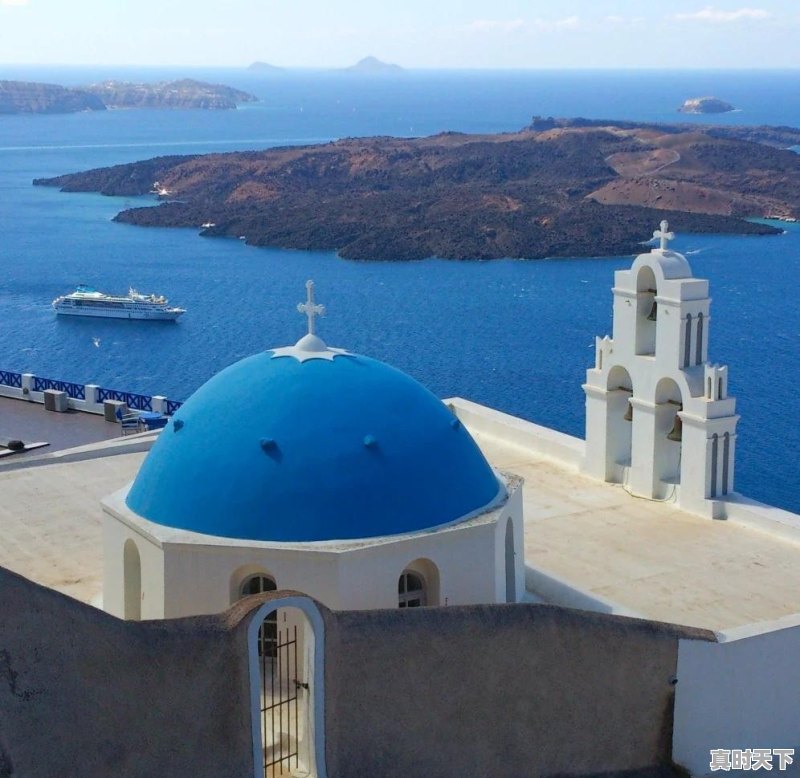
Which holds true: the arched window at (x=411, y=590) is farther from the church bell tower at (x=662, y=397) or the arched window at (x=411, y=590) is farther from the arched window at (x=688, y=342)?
the arched window at (x=688, y=342)

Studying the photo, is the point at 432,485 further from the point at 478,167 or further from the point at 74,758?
the point at 478,167

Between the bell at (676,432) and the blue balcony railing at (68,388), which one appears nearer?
the bell at (676,432)

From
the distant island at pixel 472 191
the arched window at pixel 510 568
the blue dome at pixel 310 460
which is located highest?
the blue dome at pixel 310 460

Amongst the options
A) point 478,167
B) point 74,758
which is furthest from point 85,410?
point 478,167

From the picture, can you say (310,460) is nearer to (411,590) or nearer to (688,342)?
(411,590)

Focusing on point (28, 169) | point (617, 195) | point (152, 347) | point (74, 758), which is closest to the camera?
point (74, 758)

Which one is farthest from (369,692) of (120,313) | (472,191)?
(472,191)

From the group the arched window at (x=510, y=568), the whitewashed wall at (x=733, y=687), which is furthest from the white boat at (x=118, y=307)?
the whitewashed wall at (x=733, y=687)
